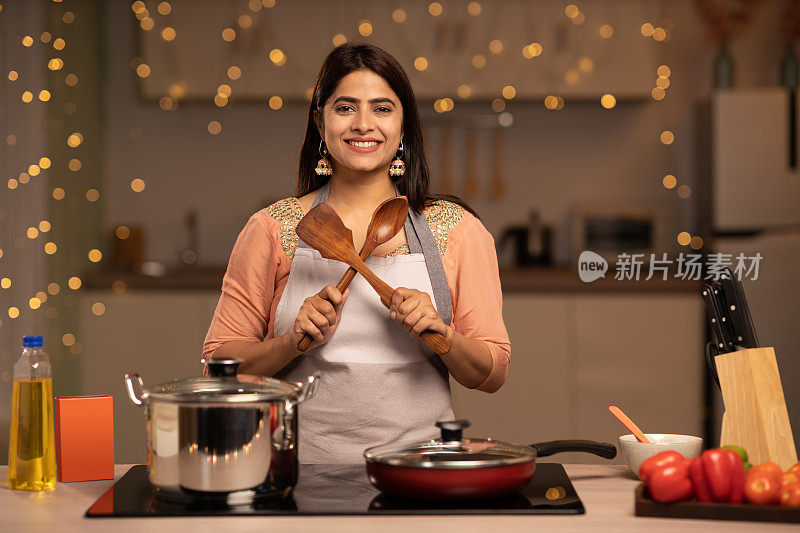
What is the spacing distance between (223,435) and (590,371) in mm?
2369

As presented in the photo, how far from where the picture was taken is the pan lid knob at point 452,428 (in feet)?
3.68

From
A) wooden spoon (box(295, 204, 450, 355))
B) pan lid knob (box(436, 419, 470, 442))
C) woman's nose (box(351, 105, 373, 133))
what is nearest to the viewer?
pan lid knob (box(436, 419, 470, 442))

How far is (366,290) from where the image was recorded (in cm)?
156

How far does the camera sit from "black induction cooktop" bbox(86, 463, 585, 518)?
1053 mm

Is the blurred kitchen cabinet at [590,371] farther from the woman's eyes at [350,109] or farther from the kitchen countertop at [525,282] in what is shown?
the woman's eyes at [350,109]

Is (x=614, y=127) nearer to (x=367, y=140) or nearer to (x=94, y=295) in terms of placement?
(x=94, y=295)

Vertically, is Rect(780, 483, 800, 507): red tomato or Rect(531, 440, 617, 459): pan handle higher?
Rect(531, 440, 617, 459): pan handle

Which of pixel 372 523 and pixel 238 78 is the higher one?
pixel 238 78

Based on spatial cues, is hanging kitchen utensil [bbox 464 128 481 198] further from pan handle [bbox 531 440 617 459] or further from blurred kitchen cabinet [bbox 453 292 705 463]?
pan handle [bbox 531 440 617 459]

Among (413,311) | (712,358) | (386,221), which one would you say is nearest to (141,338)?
(386,221)

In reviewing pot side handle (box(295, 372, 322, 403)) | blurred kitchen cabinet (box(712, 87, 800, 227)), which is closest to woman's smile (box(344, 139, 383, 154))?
pot side handle (box(295, 372, 322, 403))

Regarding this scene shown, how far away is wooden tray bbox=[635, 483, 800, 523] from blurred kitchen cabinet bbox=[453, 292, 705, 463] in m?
2.15

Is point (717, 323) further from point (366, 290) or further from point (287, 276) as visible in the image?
point (287, 276)

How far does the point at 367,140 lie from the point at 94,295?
209cm
